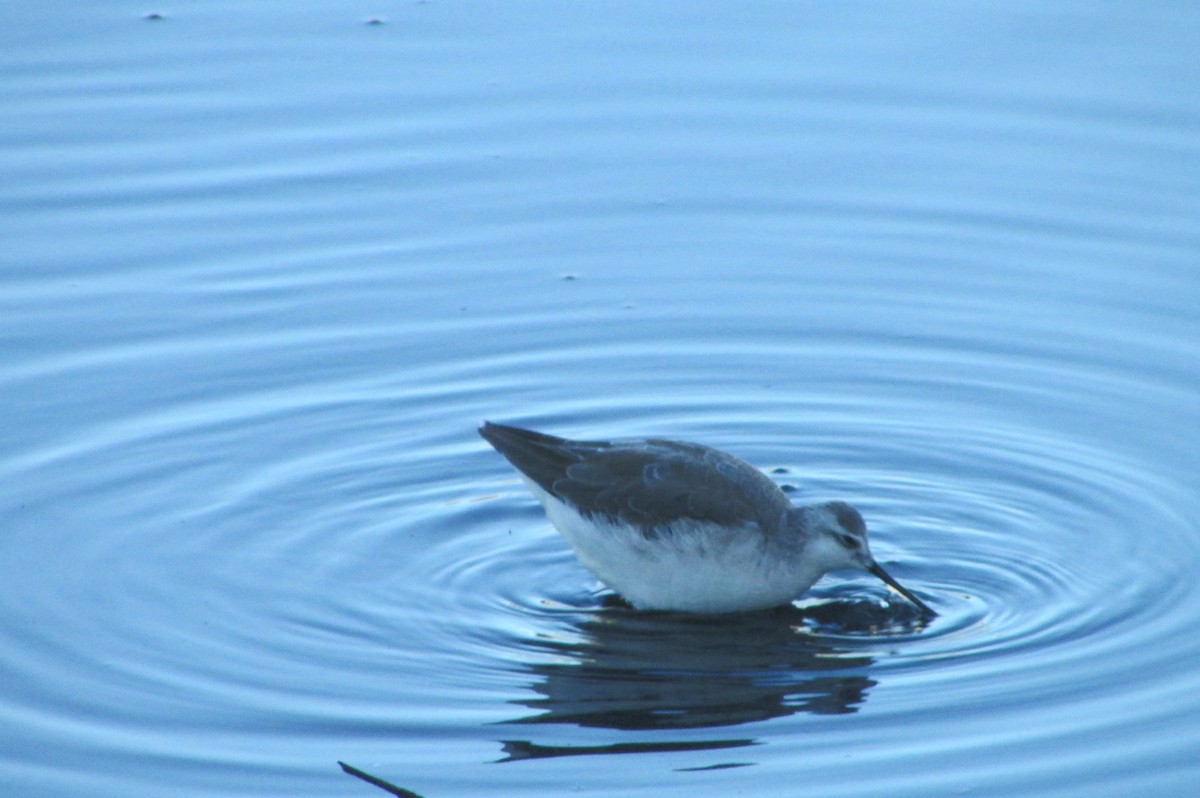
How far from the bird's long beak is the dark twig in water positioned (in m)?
2.89

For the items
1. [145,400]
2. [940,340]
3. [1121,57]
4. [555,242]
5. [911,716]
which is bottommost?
[911,716]

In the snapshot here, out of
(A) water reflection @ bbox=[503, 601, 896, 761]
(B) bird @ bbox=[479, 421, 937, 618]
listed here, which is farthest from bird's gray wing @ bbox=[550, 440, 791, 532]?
(A) water reflection @ bbox=[503, 601, 896, 761]

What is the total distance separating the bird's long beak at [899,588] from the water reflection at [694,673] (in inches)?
5.0

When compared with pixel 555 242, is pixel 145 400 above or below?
below

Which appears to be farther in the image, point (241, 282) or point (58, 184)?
point (58, 184)

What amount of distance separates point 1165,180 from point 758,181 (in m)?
2.87

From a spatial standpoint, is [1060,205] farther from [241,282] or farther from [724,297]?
[241,282]

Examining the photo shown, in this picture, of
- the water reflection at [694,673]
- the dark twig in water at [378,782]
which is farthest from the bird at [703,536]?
the dark twig in water at [378,782]

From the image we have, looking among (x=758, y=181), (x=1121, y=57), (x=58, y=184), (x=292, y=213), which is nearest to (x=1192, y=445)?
(x=758, y=181)

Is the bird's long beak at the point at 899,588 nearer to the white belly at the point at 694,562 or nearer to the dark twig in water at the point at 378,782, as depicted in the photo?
the white belly at the point at 694,562

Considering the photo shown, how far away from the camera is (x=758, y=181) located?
14.5 m

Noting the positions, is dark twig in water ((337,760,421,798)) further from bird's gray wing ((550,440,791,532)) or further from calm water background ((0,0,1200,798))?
bird's gray wing ((550,440,791,532))

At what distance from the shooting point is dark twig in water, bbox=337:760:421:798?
8062mm

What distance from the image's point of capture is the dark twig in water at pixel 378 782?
26.5 ft
